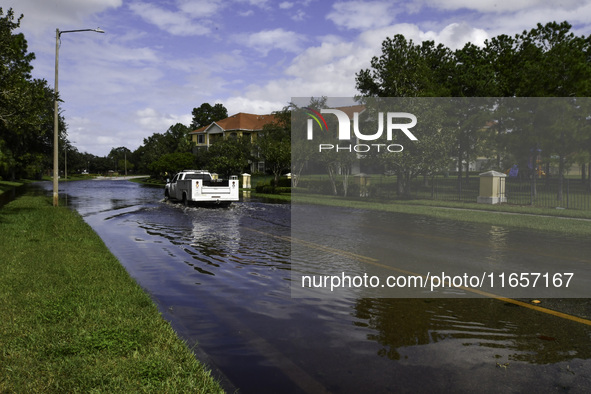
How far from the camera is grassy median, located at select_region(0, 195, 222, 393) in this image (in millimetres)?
4250

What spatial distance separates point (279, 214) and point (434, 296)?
47.9ft

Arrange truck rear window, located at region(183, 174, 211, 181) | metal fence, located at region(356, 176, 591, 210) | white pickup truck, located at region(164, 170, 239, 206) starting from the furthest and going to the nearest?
metal fence, located at region(356, 176, 591, 210)
truck rear window, located at region(183, 174, 211, 181)
white pickup truck, located at region(164, 170, 239, 206)

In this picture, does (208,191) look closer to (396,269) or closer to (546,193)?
(396,269)

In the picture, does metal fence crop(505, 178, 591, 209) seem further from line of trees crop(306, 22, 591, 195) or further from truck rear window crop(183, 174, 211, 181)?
truck rear window crop(183, 174, 211, 181)

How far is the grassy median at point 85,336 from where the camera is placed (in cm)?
425

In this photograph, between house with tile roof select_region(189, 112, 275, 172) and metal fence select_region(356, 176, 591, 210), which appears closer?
metal fence select_region(356, 176, 591, 210)

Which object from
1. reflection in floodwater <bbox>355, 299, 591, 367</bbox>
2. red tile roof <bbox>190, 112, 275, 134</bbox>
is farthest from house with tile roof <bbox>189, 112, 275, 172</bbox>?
reflection in floodwater <bbox>355, 299, 591, 367</bbox>

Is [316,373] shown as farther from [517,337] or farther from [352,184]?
[352,184]

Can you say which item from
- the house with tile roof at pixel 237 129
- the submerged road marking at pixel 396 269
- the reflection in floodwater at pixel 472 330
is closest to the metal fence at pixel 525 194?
the submerged road marking at pixel 396 269

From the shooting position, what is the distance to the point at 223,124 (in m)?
98.2

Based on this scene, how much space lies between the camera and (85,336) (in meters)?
5.25

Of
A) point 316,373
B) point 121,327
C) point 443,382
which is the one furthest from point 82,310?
point 443,382

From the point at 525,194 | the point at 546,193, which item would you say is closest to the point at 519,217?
the point at 525,194

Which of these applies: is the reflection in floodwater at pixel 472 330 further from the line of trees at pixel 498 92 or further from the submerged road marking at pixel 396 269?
the line of trees at pixel 498 92
